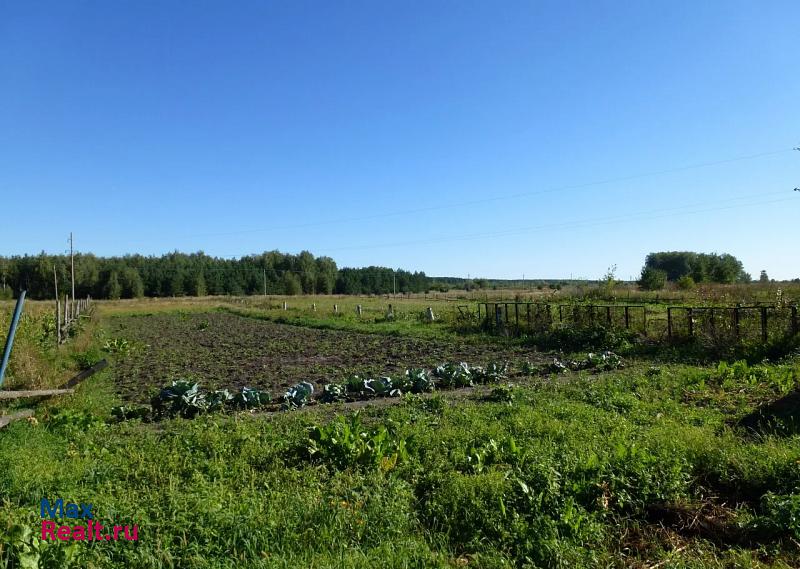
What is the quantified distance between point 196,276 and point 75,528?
346 ft

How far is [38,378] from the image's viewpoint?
32.1 feet

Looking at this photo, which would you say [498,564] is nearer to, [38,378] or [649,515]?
[649,515]

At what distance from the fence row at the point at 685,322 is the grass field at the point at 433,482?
6.38 m

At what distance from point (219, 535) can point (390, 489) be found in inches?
62.5

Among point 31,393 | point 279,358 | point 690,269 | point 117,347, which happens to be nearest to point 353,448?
point 31,393

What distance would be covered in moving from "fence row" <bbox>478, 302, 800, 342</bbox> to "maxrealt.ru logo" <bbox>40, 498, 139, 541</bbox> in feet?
52.5

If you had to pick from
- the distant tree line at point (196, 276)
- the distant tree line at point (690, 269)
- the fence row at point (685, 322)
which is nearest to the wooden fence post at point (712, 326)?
the fence row at point (685, 322)

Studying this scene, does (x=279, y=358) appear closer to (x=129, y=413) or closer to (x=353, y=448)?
(x=129, y=413)

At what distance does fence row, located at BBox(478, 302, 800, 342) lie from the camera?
14.6 meters

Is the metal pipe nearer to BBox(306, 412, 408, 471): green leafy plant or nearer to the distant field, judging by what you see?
BBox(306, 412, 408, 471): green leafy plant

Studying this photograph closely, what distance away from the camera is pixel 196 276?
333 ft

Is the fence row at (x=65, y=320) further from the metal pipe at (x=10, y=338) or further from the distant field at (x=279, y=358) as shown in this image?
the metal pipe at (x=10, y=338)

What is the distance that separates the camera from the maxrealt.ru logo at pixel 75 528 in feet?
11.8

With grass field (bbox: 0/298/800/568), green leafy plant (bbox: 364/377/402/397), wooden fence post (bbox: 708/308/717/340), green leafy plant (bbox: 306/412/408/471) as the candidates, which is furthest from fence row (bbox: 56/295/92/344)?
wooden fence post (bbox: 708/308/717/340)
